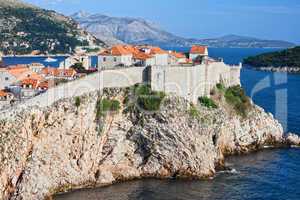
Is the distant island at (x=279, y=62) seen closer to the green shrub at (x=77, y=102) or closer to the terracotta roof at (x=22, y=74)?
the terracotta roof at (x=22, y=74)

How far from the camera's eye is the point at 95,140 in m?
43.6

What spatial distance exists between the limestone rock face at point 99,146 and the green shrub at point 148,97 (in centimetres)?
56

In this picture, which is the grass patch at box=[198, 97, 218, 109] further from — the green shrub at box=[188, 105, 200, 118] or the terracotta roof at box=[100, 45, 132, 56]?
the terracotta roof at box=[100, 45, 132, 56]

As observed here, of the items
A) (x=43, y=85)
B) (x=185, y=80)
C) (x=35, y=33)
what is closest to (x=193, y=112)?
(x=185, y=80)

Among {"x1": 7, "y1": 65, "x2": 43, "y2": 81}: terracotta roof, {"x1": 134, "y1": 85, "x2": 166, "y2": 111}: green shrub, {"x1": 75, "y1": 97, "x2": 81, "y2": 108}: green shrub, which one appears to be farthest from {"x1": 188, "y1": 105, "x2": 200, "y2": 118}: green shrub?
{"x1": 7, "y1": 65, "x2": 43, "y2": 81}: terracotta roof

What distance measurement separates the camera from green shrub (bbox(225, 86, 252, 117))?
56.9 metres

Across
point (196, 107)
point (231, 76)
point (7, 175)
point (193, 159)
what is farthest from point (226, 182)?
point (231, 76)

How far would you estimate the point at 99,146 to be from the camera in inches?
1731

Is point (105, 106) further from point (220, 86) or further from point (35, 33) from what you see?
point (35, 33)

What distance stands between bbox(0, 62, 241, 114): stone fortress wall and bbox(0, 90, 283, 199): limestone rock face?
698 mm

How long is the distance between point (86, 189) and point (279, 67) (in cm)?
11412

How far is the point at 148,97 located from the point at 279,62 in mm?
110649

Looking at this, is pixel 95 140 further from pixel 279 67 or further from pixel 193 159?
pixel 279 67

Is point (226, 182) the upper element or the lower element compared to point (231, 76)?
lower
